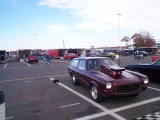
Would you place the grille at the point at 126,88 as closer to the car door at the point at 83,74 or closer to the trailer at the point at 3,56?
the car door at the point at 83,74

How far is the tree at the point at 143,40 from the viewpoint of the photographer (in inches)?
2995

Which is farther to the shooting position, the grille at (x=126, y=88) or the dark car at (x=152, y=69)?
the dark car at (x=152, y=69)

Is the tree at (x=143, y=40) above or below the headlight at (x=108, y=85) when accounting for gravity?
above

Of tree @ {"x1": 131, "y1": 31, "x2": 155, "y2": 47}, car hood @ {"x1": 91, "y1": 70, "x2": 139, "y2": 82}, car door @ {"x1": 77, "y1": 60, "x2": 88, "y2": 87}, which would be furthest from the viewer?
tree @ {"x1": 131, "y1": 31, "x2": 155, "y2": 47}

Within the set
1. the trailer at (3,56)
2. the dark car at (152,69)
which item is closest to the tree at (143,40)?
the trailer at (3,56)

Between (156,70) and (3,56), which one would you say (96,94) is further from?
(3,56)

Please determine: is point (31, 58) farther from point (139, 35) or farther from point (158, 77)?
point (139, 35)

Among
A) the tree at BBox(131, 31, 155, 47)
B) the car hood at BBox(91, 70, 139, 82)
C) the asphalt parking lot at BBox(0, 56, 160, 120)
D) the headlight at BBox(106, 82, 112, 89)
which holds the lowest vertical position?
the asphalt parking lot at BBox(0, 56, 160, 120)

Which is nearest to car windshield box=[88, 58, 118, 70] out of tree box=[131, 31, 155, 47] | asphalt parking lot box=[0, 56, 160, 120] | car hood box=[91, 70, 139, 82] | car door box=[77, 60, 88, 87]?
car door box=[77, 60, 88, 87]

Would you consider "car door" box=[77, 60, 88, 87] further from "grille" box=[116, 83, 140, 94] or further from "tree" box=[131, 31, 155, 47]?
"tree" box=[131, 31, 155, 47]

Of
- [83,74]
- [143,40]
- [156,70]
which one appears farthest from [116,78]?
[143,40]

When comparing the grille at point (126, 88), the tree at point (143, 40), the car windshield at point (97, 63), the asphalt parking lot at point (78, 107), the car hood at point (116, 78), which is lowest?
the asphalt parking lot at point (78, 107)

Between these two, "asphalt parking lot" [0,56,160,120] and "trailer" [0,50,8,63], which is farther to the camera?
"trailer" [0,50,8,63]

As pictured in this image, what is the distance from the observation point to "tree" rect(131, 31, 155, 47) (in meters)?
76.1
